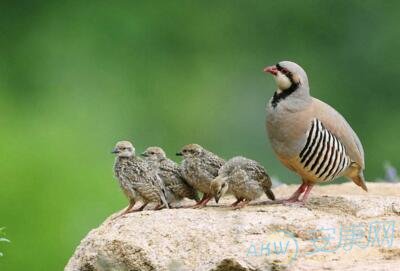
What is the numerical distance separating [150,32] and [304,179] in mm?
9371

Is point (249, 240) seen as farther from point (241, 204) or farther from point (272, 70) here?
point (272, 70)

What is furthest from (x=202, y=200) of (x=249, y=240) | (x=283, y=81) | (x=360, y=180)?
(x=360, y=180)

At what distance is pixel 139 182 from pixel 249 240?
3.80 feet

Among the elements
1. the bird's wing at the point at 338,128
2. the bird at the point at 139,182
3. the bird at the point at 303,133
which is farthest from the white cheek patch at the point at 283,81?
the bird at the point at 139,182

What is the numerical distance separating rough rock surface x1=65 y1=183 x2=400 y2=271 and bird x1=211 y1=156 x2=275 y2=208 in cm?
11

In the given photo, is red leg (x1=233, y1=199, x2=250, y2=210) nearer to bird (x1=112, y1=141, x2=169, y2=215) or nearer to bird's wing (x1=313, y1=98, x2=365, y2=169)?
bird (x1=112, y1=141, x2=169, y2=215)

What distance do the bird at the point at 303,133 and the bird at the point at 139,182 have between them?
0.77m

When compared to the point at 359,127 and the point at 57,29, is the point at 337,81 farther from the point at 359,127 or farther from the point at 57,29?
the point at 57,29

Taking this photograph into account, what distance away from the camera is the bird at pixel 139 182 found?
889 cm

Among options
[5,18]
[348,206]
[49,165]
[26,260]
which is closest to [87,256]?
[348,206]

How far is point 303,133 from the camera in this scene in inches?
355

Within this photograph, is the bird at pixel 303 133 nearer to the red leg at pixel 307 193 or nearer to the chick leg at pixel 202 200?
the red leg at pixel 307 193

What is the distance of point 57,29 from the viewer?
59.6 ft

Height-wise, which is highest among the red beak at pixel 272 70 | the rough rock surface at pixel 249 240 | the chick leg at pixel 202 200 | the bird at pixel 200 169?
the red beak at pixel 272 70
